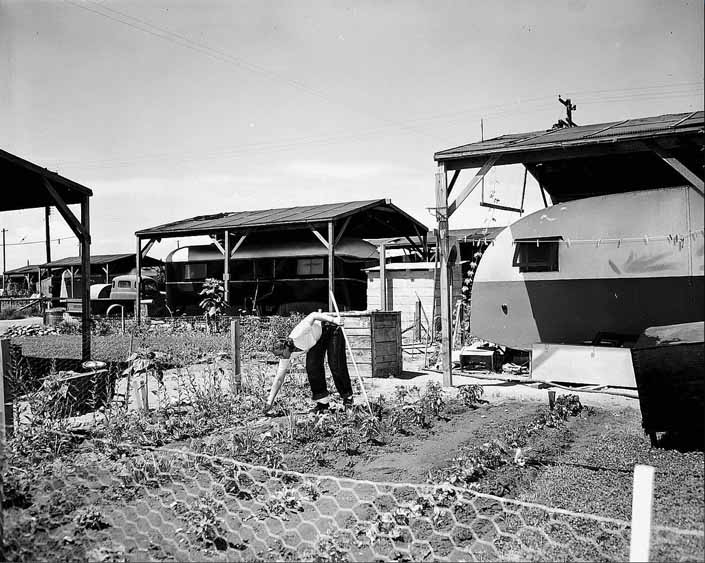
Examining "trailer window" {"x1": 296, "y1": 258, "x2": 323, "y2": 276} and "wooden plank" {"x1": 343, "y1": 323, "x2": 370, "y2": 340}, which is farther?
"trailer window" {"x1": 296, "y1": 258, "x2": 323, "y2": 276}

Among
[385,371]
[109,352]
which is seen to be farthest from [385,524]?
[109,352]

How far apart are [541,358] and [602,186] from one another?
12.0ft

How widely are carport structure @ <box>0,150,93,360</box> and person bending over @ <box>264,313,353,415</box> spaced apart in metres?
4.12

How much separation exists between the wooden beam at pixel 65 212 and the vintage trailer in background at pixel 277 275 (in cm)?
912

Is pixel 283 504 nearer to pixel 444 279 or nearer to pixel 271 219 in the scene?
Answer: pixel 444 279

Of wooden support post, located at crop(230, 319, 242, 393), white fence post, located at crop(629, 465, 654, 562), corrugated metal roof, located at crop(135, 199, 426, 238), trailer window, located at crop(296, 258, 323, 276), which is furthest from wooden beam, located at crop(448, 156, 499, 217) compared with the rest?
trailer window, located at crop(296, 258, 323, 276)

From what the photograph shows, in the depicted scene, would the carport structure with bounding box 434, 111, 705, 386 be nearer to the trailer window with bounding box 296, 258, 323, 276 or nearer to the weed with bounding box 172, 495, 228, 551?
the weed with bounding box 172, 495, 228, 551

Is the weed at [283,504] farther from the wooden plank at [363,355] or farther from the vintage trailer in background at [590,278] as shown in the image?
the wooden plank at [363,355]

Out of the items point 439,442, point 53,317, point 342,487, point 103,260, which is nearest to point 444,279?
point 439,442

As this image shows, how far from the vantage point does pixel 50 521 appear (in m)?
4.00

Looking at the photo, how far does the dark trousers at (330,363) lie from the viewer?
7.70m

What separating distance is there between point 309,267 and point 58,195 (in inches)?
457

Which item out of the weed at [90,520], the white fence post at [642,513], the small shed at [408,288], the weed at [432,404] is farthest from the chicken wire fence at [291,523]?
the small shed at [408,288]

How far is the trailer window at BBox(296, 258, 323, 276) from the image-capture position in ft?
68.2
